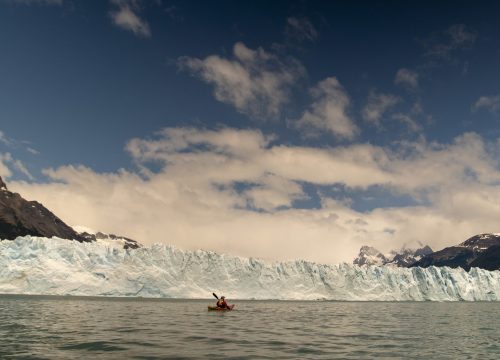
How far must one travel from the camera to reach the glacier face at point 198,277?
103m

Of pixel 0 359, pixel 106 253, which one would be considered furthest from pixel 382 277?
pixel 0 359

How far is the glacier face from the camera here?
336 ft

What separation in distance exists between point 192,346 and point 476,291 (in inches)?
5968

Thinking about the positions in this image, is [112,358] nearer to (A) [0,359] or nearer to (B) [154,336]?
A: (A) [0,359]

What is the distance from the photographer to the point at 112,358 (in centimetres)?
1709

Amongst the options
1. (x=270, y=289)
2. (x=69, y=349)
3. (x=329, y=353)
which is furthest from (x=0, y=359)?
(x=270, y=289)

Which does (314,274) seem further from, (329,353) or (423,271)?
(329,353)

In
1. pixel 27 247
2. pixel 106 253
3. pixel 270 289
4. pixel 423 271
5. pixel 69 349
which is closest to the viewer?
pixel 69 349

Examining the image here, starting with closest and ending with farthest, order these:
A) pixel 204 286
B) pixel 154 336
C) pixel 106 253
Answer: pixel 154 336 → pixel 106 253 → pixel 204 286

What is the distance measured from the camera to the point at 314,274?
468 feet

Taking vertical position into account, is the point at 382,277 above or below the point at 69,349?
above

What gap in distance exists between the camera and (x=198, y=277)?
12644cm

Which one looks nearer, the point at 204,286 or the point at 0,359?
the point at 0,359

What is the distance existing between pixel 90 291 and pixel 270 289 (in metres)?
53.0
